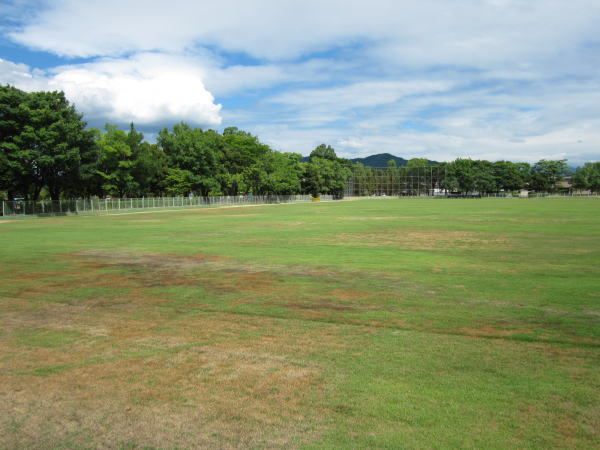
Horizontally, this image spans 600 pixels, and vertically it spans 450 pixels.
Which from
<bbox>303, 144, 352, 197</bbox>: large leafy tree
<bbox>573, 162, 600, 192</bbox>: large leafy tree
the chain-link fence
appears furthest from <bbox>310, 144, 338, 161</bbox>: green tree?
<bbox>573, 162, 600, 192</bbox>: large leafy tree

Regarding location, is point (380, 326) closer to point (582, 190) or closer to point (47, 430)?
point (47, 430)

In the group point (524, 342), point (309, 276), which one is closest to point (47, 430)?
point (524, 342)

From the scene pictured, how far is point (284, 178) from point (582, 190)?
119 meters

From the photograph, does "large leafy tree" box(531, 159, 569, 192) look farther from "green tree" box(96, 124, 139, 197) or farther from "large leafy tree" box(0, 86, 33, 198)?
"large leafy tree" box(0, 86, 33, 198)

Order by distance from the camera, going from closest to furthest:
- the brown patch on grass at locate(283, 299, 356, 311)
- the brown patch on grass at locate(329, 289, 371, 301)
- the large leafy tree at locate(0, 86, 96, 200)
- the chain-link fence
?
the brown patch on grass at locate(283, 299, 356, 311), the brown patch on grass at locate(329, 289, 371, 301), the large leafy tree at locate(0, 86, 96, 200), the chain-link fence

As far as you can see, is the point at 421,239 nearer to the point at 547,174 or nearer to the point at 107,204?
the point at 107,204

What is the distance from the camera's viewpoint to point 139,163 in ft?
216

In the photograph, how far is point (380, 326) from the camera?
24.8 feet

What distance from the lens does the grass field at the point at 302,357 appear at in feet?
14.4

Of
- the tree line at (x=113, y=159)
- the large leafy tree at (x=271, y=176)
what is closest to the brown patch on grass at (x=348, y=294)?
the tree line at (x=113, y=159)

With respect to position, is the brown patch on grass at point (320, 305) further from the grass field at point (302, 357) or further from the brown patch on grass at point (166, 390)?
the brown patch on grass at point (166, 390)

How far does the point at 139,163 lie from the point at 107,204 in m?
7.83

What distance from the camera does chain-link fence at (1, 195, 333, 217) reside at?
48.9m

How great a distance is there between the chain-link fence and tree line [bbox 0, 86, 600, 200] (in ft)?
6.09
